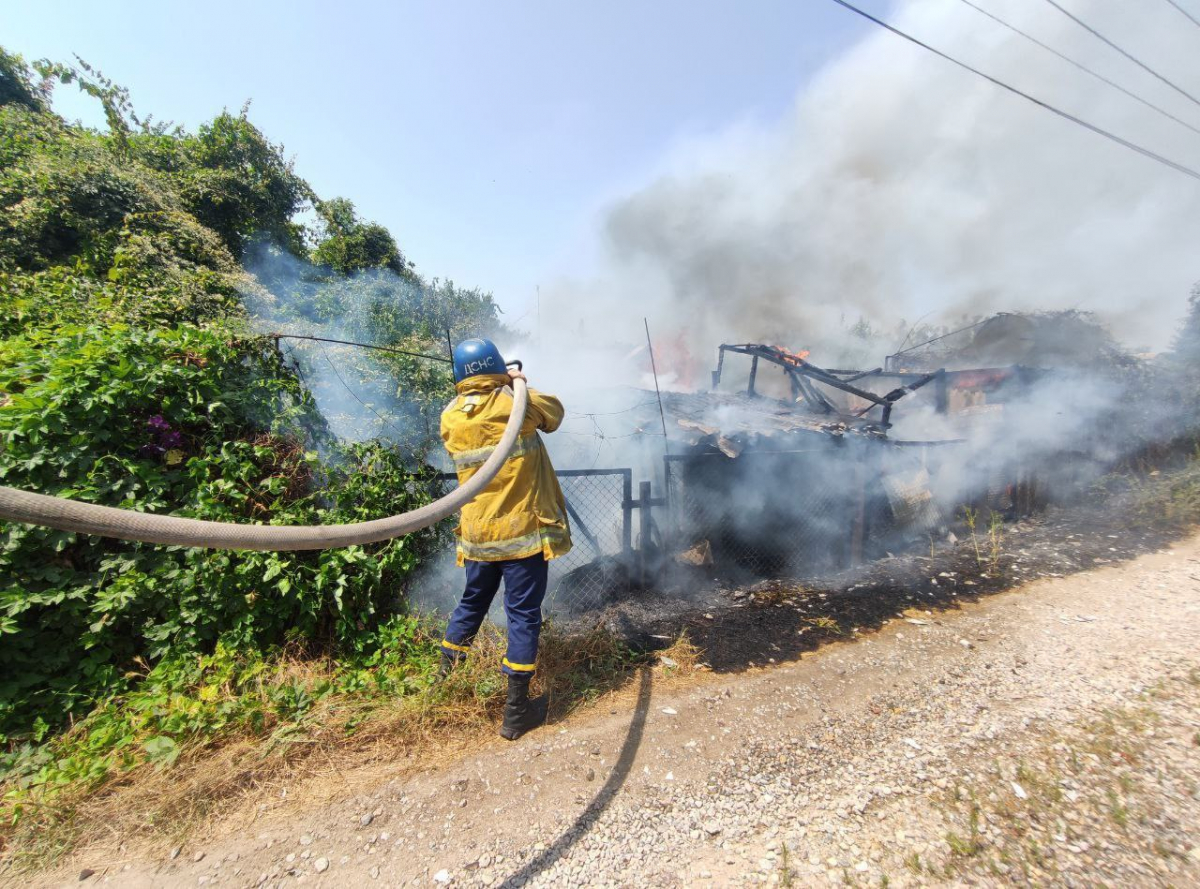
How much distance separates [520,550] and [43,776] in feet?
7.50

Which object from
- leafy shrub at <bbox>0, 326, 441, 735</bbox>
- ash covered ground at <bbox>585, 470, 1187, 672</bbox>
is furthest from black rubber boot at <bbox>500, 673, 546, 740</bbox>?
ash covered ground at <bbox>585, 470, 1187, 672</bbox>

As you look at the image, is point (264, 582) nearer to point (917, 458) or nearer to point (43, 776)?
point (43, 776)

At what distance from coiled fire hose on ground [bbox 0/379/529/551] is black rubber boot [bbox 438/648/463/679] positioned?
4.81 feet

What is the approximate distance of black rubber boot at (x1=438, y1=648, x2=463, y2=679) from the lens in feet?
9.59

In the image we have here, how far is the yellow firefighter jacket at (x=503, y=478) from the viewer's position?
272 cm

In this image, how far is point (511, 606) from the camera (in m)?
2.76

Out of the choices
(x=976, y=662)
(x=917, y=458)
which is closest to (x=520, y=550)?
(x=976, y=662)

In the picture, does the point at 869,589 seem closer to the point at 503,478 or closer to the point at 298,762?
the point at 503,478

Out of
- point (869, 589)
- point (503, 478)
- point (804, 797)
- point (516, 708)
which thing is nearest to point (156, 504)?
point (503, 478)

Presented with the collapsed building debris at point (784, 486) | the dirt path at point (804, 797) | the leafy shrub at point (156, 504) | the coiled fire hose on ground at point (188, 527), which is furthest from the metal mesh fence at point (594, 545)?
the coiled fire hose on ground at point (188, 527)

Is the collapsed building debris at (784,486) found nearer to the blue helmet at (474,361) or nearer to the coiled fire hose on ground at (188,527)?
the blue helmet at (474,361)

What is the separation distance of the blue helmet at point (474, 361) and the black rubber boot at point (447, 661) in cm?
161

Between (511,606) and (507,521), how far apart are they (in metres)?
0.48

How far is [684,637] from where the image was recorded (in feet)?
12.9
